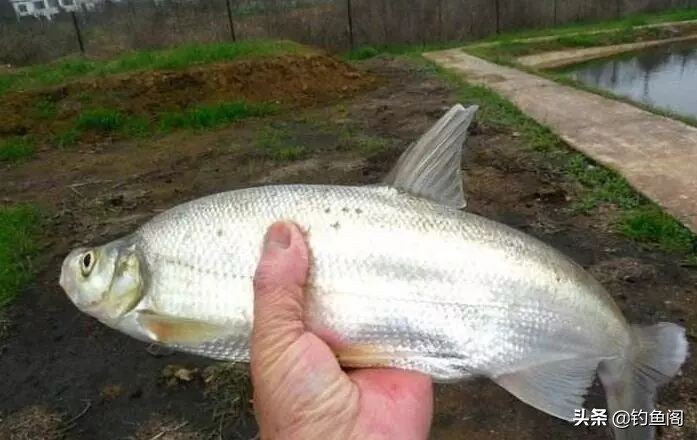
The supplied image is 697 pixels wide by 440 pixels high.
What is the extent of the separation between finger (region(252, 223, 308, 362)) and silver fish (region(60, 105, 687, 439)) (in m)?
0.05

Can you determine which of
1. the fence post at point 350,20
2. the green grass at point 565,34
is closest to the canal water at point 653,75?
the green grass at point 565,34

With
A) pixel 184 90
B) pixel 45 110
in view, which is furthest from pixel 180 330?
pixel 184 90

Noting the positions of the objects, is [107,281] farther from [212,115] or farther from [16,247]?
[212,115]

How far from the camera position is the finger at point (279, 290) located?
160 cm

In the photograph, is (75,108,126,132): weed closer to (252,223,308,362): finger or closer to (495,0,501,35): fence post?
(252,223,308,362): finger

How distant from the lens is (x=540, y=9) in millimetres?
22062

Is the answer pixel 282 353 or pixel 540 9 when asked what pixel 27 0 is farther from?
pixel 282 353

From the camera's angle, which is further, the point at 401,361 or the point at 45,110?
the point at 45,110

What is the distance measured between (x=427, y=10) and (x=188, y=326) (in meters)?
20.1

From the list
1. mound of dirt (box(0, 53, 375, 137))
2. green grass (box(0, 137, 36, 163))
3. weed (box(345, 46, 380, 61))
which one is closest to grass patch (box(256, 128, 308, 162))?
mound of dirt (box(0, 53, 375, 137))

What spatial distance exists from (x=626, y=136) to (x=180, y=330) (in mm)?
6738

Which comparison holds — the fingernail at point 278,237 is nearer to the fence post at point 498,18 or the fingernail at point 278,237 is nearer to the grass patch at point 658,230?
Answer: the grass patch at point 658,230

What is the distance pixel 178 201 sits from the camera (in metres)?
6.49

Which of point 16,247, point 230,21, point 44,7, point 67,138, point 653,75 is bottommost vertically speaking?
point 653,75
